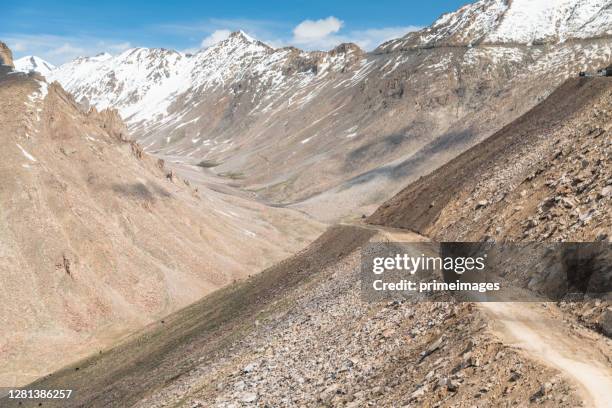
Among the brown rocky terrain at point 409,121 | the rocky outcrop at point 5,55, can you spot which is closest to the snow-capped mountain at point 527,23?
the brown rocky terrain at point 409,121

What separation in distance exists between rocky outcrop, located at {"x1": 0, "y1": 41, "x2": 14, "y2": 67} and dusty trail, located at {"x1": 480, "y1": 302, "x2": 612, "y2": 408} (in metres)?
91.2

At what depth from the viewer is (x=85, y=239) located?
212ft

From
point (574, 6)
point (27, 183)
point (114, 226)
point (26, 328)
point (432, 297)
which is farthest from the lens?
point (574, 6)

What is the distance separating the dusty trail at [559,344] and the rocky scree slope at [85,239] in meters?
43.4

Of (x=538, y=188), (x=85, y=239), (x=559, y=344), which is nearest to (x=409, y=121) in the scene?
(x=85, y=239)

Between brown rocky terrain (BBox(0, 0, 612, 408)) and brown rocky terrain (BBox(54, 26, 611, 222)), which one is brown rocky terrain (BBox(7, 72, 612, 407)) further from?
brown rocky terrain (BBox(54, 26, 611, 222))

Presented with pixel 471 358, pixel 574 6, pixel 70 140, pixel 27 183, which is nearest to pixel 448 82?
pixel 574 6

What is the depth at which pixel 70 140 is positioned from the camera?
76.6 meters

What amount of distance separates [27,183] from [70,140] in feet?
45.0

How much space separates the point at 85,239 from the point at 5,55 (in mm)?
48779

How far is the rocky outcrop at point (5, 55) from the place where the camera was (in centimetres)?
9264

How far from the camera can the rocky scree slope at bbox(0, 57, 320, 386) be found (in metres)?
55.7

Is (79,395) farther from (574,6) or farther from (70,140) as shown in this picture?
(574,6)

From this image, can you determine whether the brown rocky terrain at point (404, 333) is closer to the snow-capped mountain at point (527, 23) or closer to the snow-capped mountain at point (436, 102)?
the snow-capped mountain at point (436, 102)
